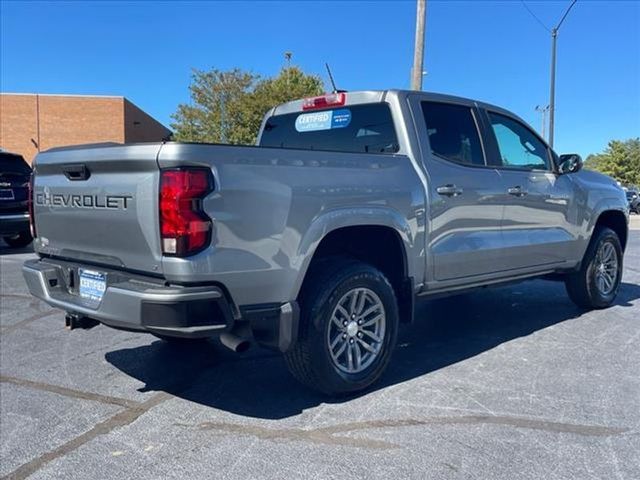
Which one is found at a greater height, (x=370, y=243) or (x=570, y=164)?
(x=570, y=164)

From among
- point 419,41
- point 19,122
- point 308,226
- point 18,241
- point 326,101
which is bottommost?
point 18,241

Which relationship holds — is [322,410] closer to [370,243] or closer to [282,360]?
[282,360]

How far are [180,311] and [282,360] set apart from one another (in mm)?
1819

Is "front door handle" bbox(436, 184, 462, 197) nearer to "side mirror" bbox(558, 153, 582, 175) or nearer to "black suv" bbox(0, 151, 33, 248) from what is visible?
"side mirror" bbox(558, 153, 582, 175)

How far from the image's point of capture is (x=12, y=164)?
11.2 metres

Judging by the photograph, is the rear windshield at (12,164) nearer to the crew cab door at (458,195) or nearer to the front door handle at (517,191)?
the crew cab door at (458,195)

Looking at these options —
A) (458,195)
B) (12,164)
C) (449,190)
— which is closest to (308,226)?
(449,190)

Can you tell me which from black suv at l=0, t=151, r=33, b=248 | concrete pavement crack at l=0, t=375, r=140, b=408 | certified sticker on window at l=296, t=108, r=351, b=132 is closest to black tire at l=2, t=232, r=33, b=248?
black suv at l=0, t=151, r=33, b=248

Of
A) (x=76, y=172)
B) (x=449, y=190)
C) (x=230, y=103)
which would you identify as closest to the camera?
(x=76, y=172)

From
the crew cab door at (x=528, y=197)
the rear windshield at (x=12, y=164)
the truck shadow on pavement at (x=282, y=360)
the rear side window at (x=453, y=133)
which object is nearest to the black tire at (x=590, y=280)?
the truck shadow on pavement at (x=282, y=360)

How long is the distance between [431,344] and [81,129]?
32.1 metres

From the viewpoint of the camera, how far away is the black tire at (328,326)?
3.61m

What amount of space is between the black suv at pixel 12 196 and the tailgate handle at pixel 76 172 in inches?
318

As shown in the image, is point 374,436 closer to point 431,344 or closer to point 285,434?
point 285,434
